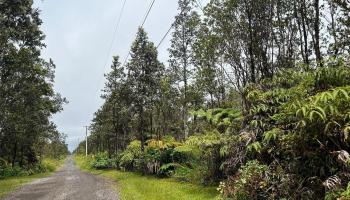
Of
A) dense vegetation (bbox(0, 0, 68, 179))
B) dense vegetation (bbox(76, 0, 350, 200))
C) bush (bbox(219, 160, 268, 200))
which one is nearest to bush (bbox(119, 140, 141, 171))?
dense vegetation (bbox(76, 0, 350, 200))

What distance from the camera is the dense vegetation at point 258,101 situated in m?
7.91

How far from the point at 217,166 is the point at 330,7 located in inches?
270

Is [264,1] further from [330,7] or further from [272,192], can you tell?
[272,192]

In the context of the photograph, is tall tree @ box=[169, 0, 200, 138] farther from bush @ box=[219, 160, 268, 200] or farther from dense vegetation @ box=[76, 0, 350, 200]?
bush @ box=[219, 160, 268, 200]

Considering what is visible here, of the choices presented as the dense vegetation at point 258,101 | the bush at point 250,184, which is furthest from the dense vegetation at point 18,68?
the bush at point 250,184

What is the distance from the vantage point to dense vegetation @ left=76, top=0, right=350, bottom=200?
7.91 metres

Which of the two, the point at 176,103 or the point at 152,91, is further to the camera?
the point at 176,103

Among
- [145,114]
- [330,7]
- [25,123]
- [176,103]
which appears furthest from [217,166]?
[176,103]

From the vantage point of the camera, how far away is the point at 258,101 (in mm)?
11133

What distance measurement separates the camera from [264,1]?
50.1ft

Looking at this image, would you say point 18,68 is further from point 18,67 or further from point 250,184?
point 250,184

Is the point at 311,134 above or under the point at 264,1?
under

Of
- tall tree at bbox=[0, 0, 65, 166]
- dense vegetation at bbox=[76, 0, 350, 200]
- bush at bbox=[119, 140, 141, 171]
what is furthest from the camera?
bush at bbox=[119, 140, 141, 171]

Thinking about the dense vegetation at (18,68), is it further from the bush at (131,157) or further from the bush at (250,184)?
the bush at (250,184)
